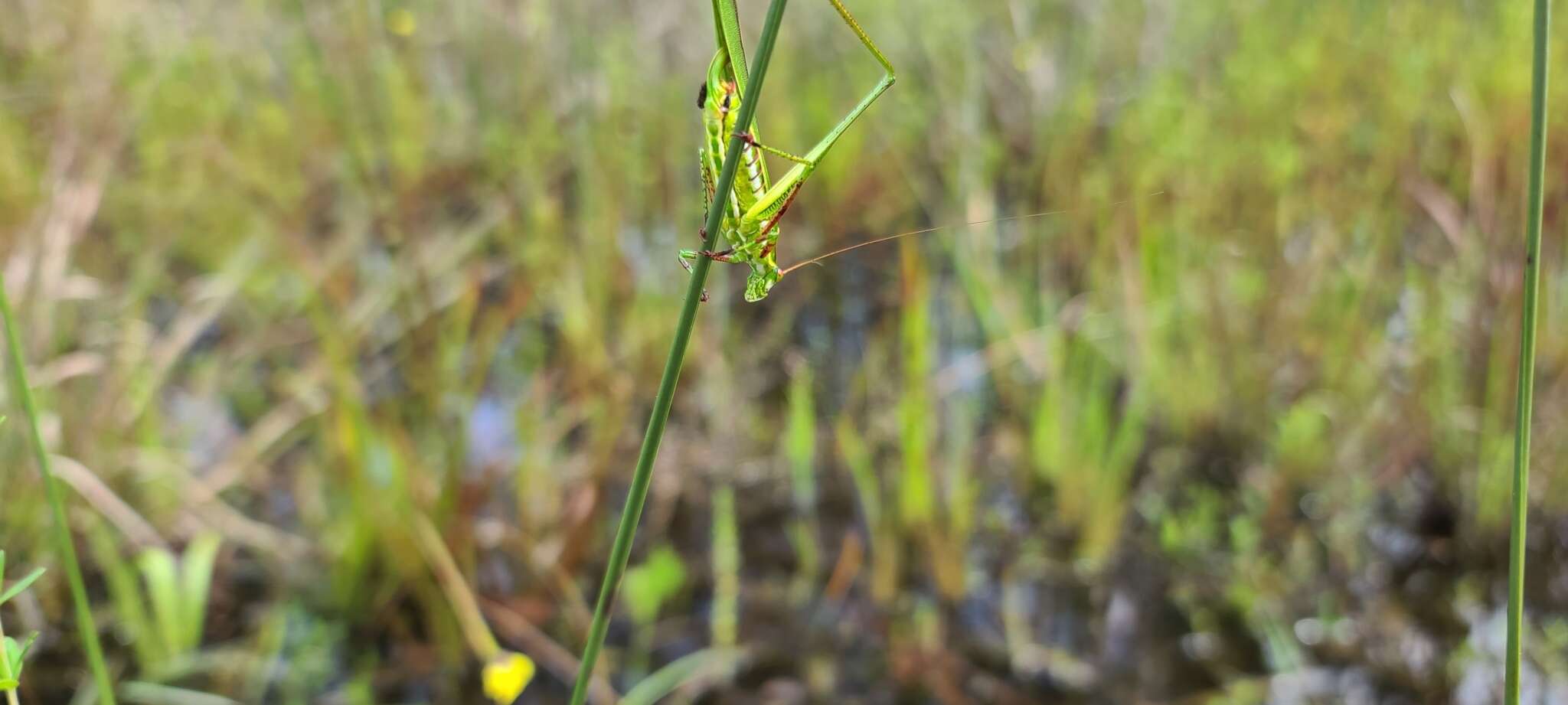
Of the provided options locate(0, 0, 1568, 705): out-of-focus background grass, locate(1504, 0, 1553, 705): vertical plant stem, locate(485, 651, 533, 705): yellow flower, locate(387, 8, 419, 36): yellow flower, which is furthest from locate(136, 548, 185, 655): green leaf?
locate(1504, 0, 1553, 705): vertical plant stem

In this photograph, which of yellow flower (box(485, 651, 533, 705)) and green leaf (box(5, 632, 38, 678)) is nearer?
green leaf (box(5, 632, 38, 678))

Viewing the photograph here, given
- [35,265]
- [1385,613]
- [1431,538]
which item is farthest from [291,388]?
[1431,538]

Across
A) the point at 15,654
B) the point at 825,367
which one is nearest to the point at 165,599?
the point at 15,654

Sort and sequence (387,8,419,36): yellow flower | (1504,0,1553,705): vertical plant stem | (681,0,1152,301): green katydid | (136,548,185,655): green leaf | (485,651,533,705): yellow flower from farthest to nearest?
(387,8,419,36): yellow flower < (136,548,185,655): green leaf < (485,651,533,705): yellow flower < (681,0,1152,301): green katydid < (1504,0,1553,705): vertical plant stem

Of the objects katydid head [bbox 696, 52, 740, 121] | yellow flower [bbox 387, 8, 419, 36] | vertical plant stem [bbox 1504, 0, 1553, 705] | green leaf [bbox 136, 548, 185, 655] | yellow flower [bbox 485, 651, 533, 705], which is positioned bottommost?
yellow flower [bbox 485, 651, 533, 705]

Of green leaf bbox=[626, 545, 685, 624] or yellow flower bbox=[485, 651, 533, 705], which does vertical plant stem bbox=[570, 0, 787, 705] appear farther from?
green leaf bbox=[626, 545, 685, 624]

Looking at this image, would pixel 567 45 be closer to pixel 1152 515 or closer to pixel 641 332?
pixel 641 332
